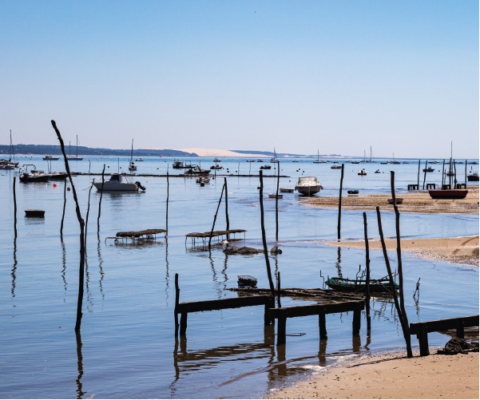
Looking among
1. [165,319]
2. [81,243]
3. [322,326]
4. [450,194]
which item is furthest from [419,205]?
[81,243]

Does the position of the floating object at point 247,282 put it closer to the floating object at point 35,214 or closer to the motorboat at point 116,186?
the floating object at point 35,214

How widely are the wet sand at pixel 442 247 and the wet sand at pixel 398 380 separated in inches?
654

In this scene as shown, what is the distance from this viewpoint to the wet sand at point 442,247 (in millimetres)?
29217

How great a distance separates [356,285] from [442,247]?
14.2 meters

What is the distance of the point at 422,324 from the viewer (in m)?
12.9

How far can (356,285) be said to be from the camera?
808 inches

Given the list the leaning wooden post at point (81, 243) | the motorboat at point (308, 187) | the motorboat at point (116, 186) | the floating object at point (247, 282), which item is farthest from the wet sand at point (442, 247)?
the motorboat at point (116, 186)

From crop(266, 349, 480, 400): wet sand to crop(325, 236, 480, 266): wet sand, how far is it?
1662 cm

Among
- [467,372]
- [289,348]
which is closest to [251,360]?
[289,348]

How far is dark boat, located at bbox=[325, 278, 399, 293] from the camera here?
20.5m

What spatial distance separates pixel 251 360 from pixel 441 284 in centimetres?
1214

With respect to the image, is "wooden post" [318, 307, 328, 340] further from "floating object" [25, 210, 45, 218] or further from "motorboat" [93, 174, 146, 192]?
"motorboat" [93, 174, 146, 192]

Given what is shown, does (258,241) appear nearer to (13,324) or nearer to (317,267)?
(317,267)

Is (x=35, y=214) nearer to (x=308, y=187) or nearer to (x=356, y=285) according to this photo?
(x=356, y=285)
